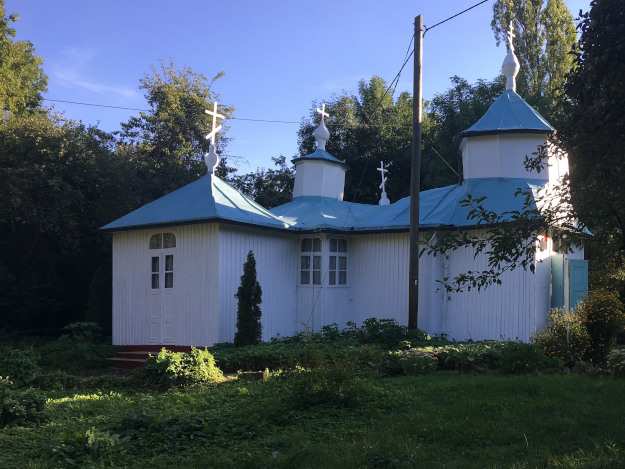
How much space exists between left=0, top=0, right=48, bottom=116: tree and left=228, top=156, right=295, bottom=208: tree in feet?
33.7

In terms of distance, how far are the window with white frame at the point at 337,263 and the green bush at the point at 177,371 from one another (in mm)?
5902

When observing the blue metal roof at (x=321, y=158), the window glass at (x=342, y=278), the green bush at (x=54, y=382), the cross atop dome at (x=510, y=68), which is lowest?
the green bush at (x=54, y=382)

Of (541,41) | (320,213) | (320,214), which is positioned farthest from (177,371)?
(541,41)

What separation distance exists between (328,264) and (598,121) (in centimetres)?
1026

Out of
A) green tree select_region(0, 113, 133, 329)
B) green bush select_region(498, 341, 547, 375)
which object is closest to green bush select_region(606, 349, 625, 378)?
green bush select_region(498, 341, 547, 375)

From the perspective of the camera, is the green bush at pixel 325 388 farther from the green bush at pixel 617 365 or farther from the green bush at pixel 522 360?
the green bush at pixel 617 365

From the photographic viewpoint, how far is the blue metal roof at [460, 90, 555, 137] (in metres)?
14.6

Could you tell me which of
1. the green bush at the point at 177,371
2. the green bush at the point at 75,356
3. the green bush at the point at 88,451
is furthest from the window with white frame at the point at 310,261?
the green bush at the point at 88,451

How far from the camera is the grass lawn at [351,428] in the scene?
5.48m

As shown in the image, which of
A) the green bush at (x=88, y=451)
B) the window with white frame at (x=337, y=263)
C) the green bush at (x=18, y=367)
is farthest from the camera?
the window with white frame at (x=337, y=263)

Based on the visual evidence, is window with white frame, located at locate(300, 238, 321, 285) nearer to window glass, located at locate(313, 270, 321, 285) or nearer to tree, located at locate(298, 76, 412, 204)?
window glass, located at locate(313, 270, 321, 285)

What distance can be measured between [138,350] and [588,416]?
1054cm

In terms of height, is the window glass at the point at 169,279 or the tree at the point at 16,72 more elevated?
the tree at the point at 16,72

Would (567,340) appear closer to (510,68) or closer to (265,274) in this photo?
(265,274)
